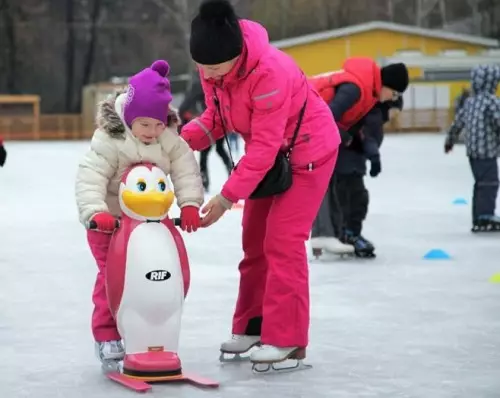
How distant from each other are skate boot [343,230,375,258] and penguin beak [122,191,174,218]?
13.0 ft

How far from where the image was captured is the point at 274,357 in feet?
16.3

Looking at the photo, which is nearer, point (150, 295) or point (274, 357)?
point (150, 295)

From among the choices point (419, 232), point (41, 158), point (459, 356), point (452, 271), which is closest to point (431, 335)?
point (459, 356)

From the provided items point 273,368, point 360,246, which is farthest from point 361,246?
point 273,368

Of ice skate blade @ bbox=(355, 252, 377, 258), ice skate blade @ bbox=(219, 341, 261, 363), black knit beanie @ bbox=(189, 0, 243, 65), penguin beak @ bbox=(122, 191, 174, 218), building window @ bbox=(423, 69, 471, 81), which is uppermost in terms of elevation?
black knit beanie @ bbox=(189, 0, 243, 65)

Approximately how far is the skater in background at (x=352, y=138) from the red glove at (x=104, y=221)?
319 cm

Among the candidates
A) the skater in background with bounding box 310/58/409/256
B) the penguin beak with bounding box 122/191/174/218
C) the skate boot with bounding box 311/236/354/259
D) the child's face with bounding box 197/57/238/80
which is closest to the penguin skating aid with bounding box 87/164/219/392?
the penguin beak with bounding box 122/191/174/218

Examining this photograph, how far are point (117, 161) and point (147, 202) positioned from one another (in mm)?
201

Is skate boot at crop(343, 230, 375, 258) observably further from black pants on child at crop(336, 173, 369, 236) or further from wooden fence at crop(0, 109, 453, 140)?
wooden fence at crop(0, 109, 453, 140)

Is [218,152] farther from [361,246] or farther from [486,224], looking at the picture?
[361,246]

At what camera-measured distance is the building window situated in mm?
40188

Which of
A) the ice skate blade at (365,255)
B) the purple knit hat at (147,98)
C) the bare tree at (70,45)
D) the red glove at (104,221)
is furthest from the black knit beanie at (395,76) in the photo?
the bare tree at (70,45)

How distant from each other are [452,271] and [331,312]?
5.73 ft

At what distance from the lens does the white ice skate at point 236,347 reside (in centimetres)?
525
